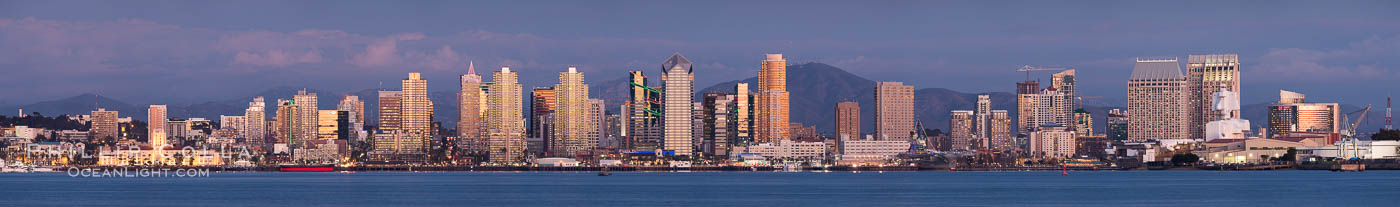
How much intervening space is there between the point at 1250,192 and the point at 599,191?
147 feet

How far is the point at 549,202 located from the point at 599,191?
25.4 metres

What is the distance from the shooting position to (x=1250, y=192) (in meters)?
118

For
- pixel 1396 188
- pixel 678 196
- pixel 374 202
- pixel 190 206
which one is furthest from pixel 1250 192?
pixel 190 206

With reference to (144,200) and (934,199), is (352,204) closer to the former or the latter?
(144,200)

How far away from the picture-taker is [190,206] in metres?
97.7

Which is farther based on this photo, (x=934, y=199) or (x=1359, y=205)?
(x=934, y=199)

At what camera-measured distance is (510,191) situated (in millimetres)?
129500

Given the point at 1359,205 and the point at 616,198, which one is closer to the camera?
the point at 1359,205

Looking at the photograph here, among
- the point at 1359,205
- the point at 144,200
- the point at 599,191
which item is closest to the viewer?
the point at 1359,205

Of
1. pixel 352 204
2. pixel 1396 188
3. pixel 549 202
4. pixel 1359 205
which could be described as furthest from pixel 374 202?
pixel 1396 188

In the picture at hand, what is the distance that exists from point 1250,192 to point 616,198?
136 ft

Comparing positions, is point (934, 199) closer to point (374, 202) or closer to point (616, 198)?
point (616, 198)

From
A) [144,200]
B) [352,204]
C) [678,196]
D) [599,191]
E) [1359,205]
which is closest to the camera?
[1359,205]

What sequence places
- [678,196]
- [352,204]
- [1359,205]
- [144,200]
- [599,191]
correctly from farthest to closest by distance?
[599,191], [678,196], [144,200], [352,204], [1359,205]
